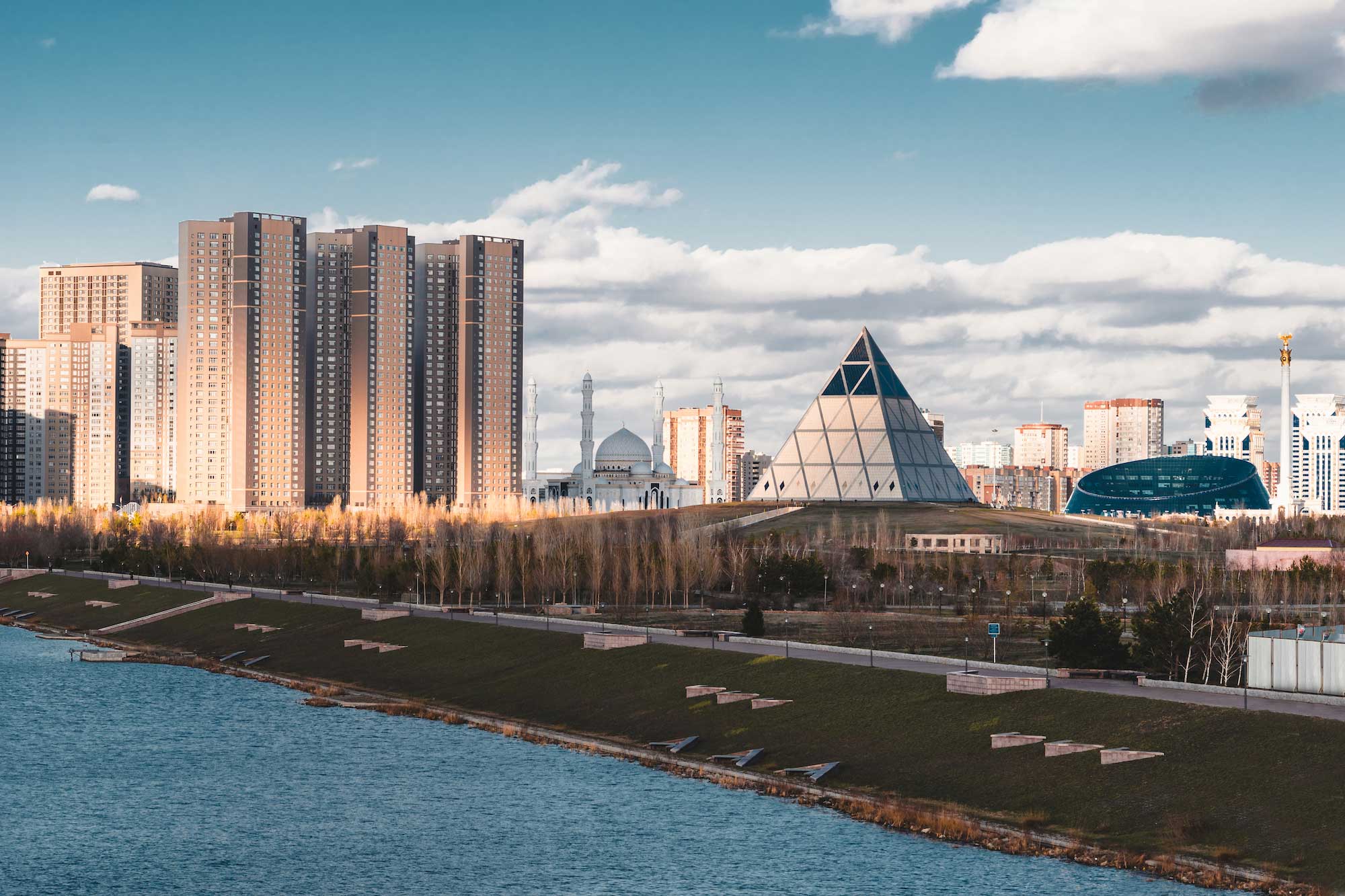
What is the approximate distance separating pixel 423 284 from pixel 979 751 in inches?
5273

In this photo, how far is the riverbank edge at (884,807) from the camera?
28516 mm

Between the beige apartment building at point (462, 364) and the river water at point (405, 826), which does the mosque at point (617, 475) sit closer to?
the beige apartment building at point (462, 364)

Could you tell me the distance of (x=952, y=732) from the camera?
3925 centimetres

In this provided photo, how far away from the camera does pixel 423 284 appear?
16500 centimetres

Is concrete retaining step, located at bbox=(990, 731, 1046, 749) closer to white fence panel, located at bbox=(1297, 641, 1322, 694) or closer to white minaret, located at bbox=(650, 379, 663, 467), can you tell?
white fence panel, located at bbox=(1297, 641, 1322, 694)

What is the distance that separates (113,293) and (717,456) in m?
82.4

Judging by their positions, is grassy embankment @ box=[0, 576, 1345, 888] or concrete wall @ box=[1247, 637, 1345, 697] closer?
grassy embankment @ box=[0, 576, 1345, 888]

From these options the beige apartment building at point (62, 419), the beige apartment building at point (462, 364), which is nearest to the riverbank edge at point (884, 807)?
the beige apartment building at point (462, 364)

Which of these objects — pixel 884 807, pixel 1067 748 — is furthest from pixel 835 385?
pixel 884 807

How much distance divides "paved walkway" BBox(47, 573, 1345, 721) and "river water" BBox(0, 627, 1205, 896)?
922cm

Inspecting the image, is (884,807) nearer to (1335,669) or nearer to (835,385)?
(1335,669)

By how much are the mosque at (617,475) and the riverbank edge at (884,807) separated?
114 m

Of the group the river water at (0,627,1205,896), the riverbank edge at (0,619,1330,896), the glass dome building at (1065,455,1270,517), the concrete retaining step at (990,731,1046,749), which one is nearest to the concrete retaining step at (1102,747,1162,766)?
the concrete retaining step at (990,731,1046,749)

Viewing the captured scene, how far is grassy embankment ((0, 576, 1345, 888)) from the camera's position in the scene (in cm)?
3069
